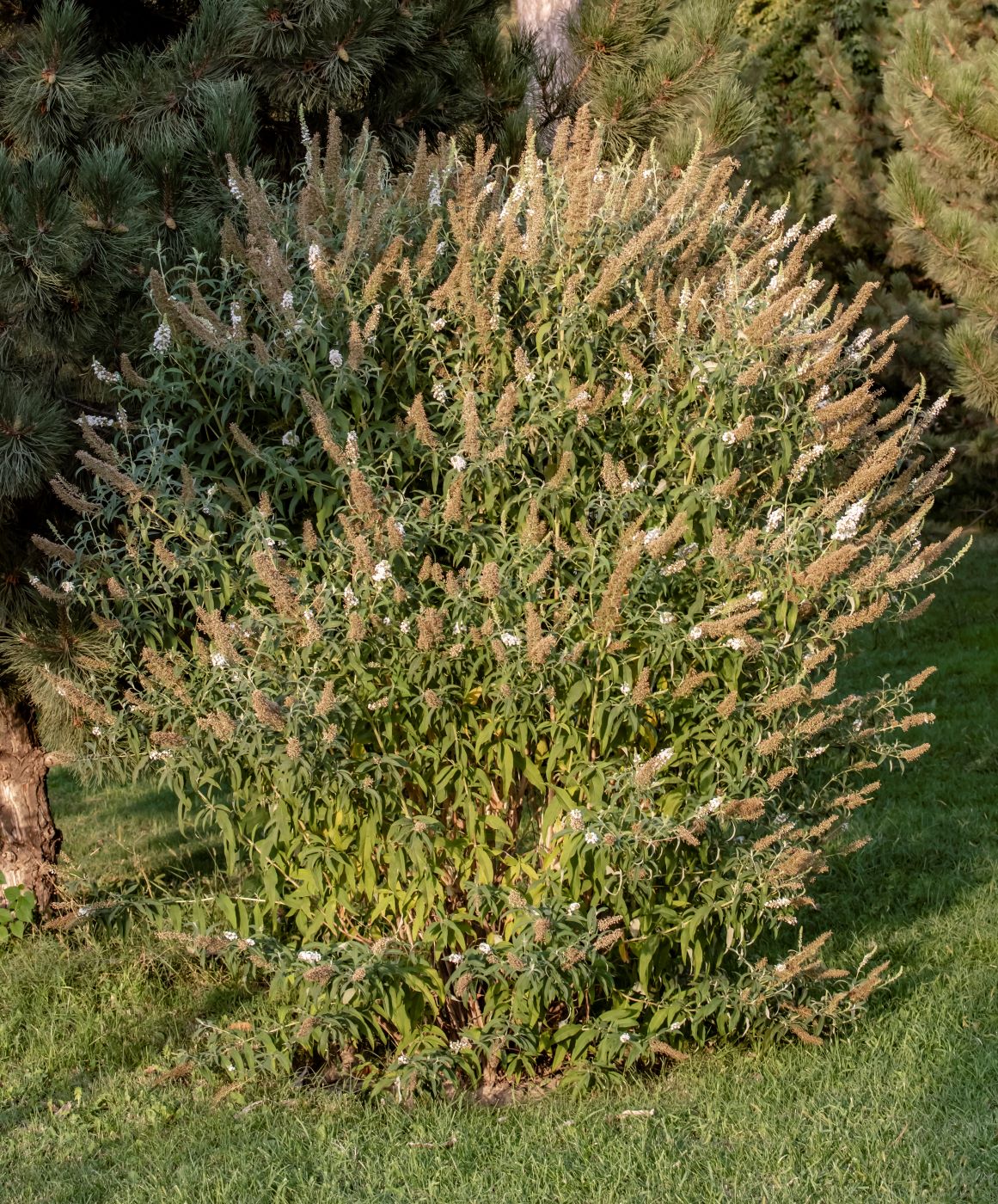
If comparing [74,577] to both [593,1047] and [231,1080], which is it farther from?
[593,1047]

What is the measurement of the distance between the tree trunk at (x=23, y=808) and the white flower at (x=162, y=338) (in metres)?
2.31

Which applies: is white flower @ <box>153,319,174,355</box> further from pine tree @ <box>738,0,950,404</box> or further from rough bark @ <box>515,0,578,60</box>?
pine tree @ <box>738,0,950,404</box>

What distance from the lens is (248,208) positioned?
181 inches

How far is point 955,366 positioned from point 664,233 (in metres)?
4.14

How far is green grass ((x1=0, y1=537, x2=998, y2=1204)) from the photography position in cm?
387

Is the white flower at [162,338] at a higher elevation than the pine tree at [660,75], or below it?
below

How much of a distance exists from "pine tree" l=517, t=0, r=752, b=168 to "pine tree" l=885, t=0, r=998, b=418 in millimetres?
1953

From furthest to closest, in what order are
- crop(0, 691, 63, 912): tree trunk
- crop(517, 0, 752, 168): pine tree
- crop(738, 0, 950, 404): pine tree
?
crop(738, 0, 950, 404): pine tree → crop(0, 691, 63, 912): tree trunk → crop(517, 0, 752, 168): pine tree

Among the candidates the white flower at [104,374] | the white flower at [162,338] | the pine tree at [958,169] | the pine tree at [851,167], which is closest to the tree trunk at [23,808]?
the white flower at [104,374]

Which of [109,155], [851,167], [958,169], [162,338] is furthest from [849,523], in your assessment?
[851,167]

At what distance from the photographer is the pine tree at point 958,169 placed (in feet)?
24.2

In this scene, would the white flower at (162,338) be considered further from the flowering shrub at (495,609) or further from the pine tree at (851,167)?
the pine tree at (851,167)

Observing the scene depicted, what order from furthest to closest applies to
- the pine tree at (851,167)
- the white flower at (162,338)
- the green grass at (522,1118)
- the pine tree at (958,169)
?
the pine tree at (851,167), the pine tree at (958,169), the white flower at (162,338), the green grass at (522,1118)

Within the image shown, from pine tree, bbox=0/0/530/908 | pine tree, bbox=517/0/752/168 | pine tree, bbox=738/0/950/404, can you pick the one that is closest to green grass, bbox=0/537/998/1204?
pine tree, bbox=0/0/530/908
